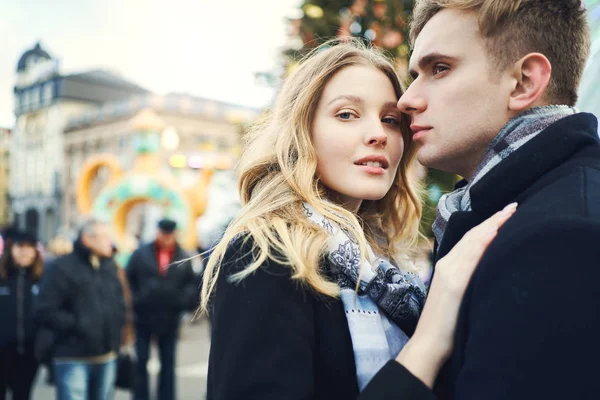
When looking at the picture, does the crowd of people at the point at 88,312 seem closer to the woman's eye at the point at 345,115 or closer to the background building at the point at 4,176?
the woman's eye at the point at 345,115

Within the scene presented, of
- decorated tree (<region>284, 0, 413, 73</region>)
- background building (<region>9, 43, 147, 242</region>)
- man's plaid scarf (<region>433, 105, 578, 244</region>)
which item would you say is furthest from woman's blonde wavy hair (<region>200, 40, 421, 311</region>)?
background building (<region>9, 43, 147, 242</region>)

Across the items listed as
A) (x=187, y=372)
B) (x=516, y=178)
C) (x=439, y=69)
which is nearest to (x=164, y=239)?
(x=187, y=372)

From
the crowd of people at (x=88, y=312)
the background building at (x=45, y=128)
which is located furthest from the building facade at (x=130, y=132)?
the crowd of people at (x=88, y=312)

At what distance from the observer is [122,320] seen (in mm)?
5379

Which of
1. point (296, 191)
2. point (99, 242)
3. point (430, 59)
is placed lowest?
point (99, 242)

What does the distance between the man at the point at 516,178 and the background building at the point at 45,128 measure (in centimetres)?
5878

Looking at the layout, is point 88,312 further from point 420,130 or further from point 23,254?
point 420,130

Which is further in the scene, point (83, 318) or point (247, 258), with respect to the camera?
point (83, 318)

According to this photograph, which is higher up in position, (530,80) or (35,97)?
(530,80)

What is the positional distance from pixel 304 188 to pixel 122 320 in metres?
3.94

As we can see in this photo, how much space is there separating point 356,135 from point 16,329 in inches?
184

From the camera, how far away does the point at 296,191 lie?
1.87 m

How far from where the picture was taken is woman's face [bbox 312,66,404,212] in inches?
Answer: 75.7

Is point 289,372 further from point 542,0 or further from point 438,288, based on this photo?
point 542,0
